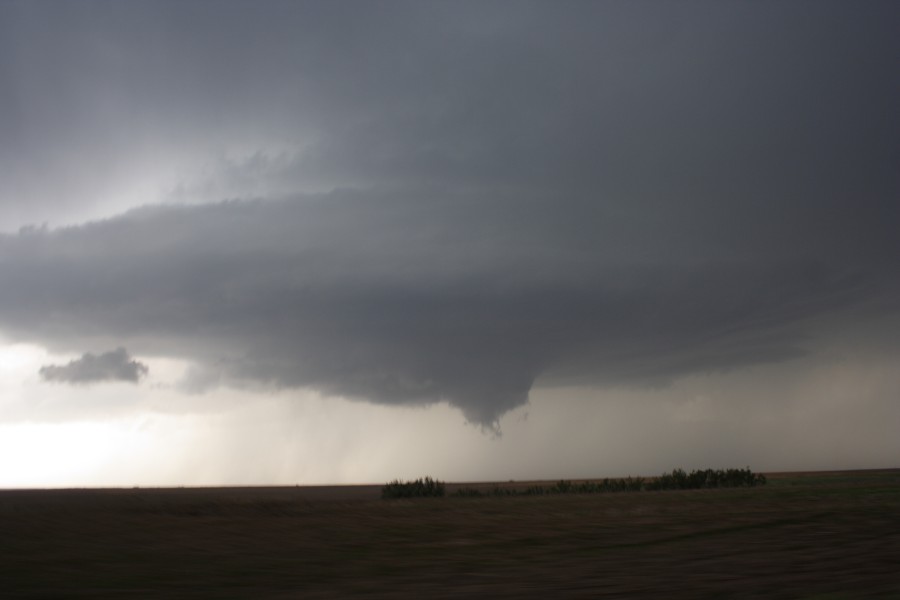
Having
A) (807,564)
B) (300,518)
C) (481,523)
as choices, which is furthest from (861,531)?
(300,518)

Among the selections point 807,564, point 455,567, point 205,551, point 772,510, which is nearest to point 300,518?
Answer: point 205,551

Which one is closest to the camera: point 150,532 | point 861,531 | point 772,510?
point 861,531

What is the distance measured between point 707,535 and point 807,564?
6.39 meters

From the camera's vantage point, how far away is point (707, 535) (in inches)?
829

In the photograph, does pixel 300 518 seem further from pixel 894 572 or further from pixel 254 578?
pixel 894 572

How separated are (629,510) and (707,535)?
10882 mm

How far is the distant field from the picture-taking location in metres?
13.0

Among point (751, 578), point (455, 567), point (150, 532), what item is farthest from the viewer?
point (150, 532)

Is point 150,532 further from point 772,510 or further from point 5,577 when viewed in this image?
point 772,510

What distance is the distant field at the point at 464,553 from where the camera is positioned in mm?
13000

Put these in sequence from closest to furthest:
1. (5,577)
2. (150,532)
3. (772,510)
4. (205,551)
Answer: (5,577) → (205,551) → (150,532) → (772,510)

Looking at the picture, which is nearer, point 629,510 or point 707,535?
point 707,535

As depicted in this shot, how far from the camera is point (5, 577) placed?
14.7 meters

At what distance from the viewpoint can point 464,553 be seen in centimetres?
1839
